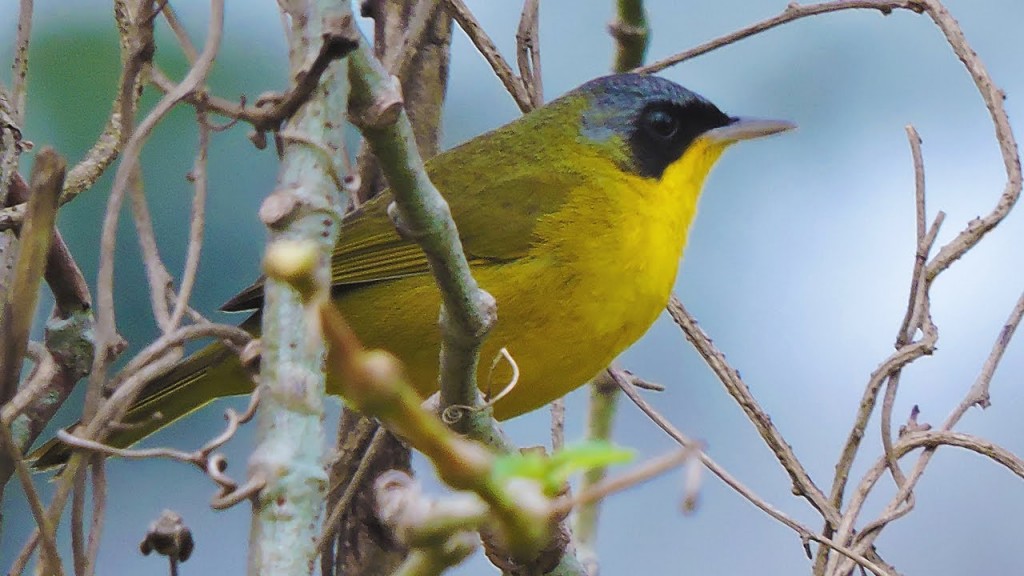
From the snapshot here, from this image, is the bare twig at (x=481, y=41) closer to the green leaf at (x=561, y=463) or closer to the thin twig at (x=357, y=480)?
the thin twig at (x=357, y=480)

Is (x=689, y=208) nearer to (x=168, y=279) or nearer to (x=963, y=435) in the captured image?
(x=963, y=435)

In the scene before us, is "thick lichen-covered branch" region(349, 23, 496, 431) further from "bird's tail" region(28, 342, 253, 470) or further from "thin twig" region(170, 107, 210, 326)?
"bird's tail" region(28, 342, 253, 470)

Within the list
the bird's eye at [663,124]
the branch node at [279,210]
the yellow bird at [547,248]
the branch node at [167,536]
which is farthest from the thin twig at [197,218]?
the bird's eye at [663,124]

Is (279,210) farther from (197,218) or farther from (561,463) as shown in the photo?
(197,218)

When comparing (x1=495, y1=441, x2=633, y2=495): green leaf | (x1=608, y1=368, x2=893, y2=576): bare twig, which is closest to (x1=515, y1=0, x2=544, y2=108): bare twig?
(x1=608, y1=368, x2=893, y2=576): bare twig

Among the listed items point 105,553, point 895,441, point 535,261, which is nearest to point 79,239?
point 105,553

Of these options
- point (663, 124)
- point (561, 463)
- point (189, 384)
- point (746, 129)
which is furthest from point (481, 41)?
point (561, 463)

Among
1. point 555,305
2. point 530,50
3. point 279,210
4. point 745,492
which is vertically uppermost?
point 279,210
